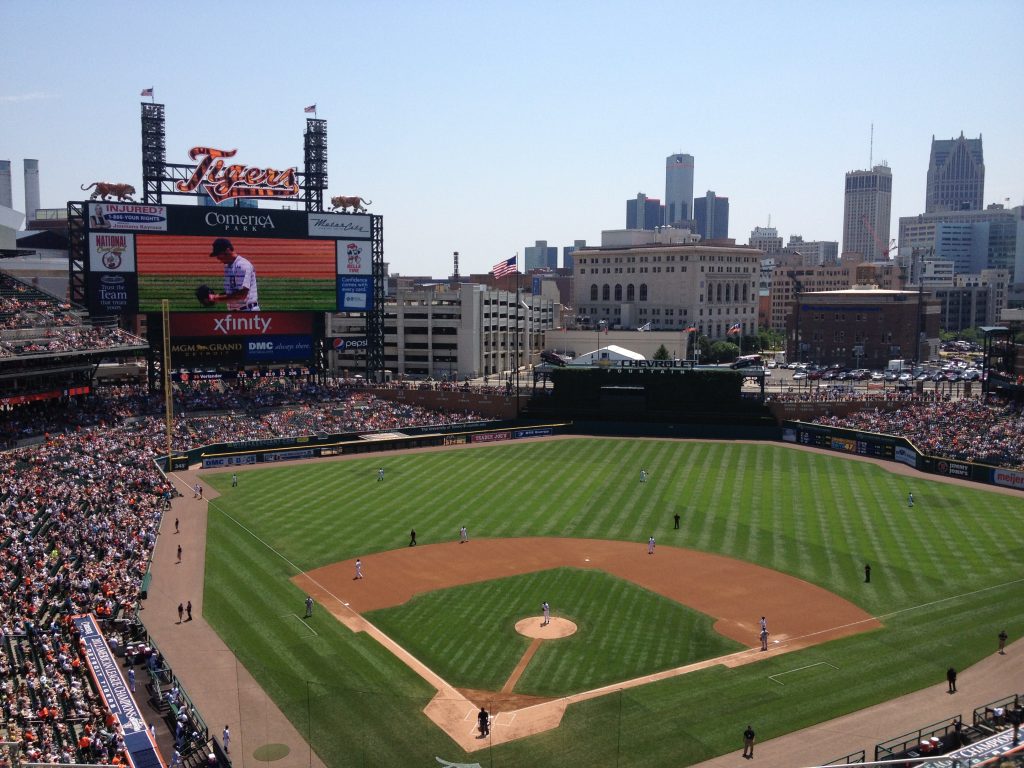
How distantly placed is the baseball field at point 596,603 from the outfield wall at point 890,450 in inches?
85.3

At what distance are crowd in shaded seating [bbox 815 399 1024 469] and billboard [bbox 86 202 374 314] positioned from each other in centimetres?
4221

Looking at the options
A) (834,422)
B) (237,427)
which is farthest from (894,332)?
(237,427)

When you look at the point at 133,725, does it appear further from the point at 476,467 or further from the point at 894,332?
the point at 894,332

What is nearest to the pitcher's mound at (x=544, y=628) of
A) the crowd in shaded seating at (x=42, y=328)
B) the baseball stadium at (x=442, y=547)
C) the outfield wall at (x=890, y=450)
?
the baseball stadium at (x=442, y=547)

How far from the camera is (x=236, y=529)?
42719 millimetres

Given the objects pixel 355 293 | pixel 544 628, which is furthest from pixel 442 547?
pixel 355 293

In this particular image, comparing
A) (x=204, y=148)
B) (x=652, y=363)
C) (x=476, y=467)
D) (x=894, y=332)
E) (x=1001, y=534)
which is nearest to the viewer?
(x=1001, y=534)

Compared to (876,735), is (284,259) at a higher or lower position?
higher

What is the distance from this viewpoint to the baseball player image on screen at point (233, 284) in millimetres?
67875

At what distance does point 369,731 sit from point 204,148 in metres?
56.7

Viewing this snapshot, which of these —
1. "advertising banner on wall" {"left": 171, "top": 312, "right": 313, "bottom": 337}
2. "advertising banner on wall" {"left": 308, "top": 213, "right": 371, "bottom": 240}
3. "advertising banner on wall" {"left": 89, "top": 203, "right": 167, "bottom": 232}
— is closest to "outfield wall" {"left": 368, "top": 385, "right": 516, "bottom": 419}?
"advertising banner on wall" {"left": 171, "top": 312, "right": 313, "bottom": 337}

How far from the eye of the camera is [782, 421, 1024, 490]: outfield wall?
52094 mm

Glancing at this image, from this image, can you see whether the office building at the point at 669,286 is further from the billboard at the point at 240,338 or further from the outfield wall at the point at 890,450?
the billboard at the point at 240,338

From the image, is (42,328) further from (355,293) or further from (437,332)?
(437,332)
